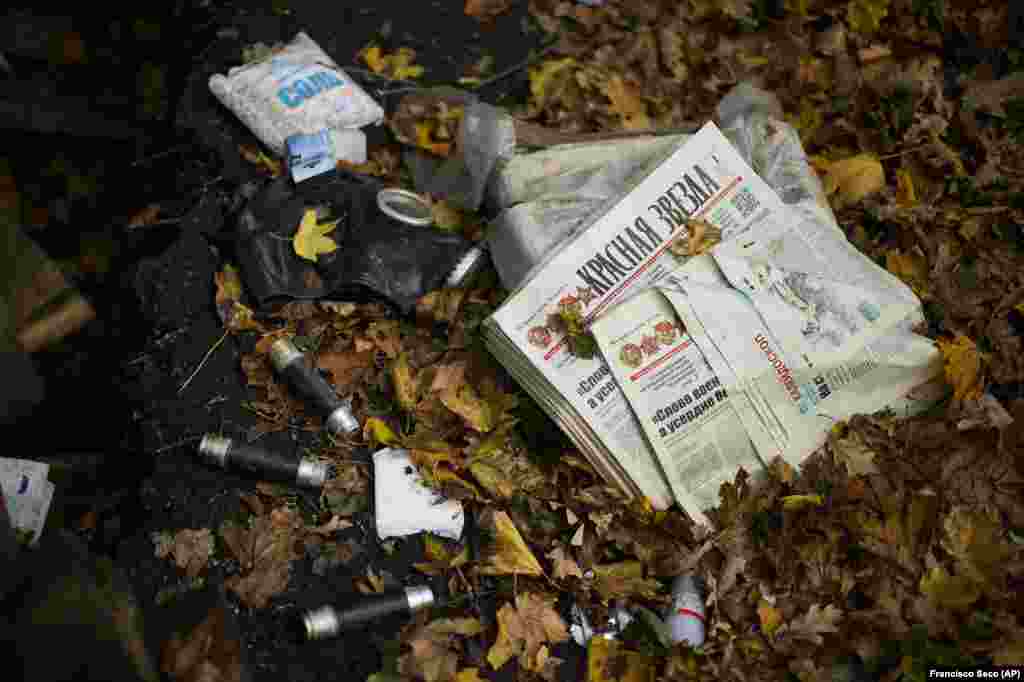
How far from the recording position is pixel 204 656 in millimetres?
1942

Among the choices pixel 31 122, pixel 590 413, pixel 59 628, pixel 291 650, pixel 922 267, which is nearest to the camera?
pixel 59 628

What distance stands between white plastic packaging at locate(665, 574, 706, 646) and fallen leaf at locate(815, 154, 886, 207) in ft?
5.64

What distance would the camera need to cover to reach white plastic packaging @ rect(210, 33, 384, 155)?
3020mm

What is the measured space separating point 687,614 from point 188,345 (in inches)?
76.3

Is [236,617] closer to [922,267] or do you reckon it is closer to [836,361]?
[836,361]

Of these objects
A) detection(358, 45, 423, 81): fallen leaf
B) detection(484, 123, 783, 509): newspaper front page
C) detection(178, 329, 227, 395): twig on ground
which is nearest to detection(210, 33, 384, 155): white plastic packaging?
detection(358, 45, 423, 81): fallen leaf

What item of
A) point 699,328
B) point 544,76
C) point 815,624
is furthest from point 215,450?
point 544,76

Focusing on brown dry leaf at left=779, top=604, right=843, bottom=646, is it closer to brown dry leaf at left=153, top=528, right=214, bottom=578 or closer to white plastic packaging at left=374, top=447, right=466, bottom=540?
white plastic packaging at left=374, top=447, right=466, bottom=540

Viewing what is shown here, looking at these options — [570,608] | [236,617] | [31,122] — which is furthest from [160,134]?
[570,608]

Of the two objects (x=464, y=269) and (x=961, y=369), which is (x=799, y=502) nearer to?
(x=961, y=369)

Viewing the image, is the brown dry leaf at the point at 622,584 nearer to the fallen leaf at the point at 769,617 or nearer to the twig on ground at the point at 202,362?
the fallen leaf at the point at 769,617

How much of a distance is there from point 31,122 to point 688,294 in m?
3.19

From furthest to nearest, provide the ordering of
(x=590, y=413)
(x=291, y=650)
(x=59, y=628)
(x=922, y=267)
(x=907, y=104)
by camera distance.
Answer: (x=907, y=104) < (x=922, y=267) < (x=590, y=413) < (x=291, y=650) < (x=59, y=628)

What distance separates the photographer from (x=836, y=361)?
2416 mm
